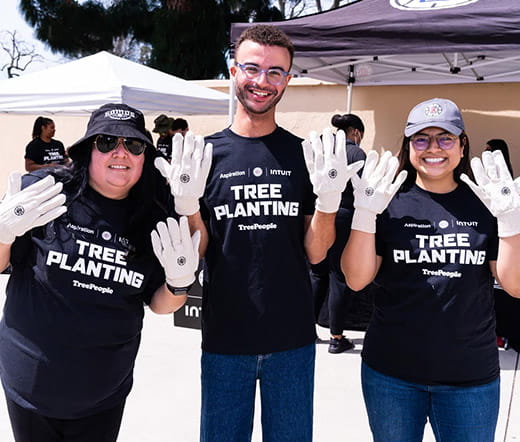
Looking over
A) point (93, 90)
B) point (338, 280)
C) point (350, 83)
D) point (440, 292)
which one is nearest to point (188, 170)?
point (440, 292)

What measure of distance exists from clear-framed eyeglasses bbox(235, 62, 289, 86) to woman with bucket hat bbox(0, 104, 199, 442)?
0.39 m

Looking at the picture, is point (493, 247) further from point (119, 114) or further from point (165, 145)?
point (165, 145)

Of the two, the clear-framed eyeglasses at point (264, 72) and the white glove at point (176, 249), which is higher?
the clear-framed eyeglasses at point (264, 72)

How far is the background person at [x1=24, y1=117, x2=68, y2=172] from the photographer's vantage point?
272 inches

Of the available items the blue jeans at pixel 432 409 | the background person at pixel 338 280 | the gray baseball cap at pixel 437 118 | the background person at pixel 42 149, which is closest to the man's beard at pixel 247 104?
the gray baseball cap at pixel 437 118

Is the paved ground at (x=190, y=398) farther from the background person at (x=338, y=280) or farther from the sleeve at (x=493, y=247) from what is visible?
the sleeve at (x=493, y=247)

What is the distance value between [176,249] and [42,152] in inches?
222

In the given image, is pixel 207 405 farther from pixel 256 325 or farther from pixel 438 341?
pixel 438 341

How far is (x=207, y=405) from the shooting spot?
78.7 inches

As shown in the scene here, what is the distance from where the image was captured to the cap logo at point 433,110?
1978 mm

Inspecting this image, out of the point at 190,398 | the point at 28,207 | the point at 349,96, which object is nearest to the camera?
the point at 28,207

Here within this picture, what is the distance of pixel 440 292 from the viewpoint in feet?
6.22

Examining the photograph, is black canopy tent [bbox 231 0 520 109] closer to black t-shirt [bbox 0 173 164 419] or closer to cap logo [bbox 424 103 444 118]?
cap logo [bbox 424 103 444 118]

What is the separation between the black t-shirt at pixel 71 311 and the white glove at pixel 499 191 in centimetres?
110
